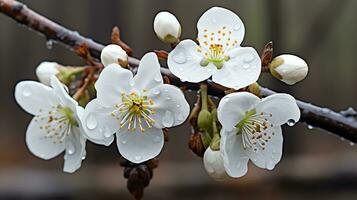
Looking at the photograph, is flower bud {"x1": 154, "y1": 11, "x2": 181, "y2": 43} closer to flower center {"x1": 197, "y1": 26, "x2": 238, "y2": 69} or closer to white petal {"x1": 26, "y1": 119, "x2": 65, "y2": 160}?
flower center {"x1": 197, "y1": 26, "x2": 238, "y2": 69}

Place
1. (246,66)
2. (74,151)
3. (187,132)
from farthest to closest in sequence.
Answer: (187,132), (74,151), (246,66)

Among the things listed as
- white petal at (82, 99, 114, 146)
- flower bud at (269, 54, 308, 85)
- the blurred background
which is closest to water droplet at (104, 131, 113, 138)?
white petal at (82, 99, 114, 146)

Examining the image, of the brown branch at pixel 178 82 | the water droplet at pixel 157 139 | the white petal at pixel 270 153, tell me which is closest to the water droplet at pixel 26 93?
the brown branch at pixel 178 82

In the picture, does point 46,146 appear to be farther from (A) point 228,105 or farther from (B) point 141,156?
(A) point 228,105

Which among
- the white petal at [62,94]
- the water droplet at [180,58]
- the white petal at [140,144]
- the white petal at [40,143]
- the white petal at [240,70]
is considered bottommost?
the white petal at [40,143]

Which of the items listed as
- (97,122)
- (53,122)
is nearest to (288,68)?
(97,122)

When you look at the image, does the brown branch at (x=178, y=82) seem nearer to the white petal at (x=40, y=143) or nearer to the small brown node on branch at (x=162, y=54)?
the small brown node on branch at (x=162, y=54)

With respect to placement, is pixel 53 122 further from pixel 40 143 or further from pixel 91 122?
pixel 91 122
